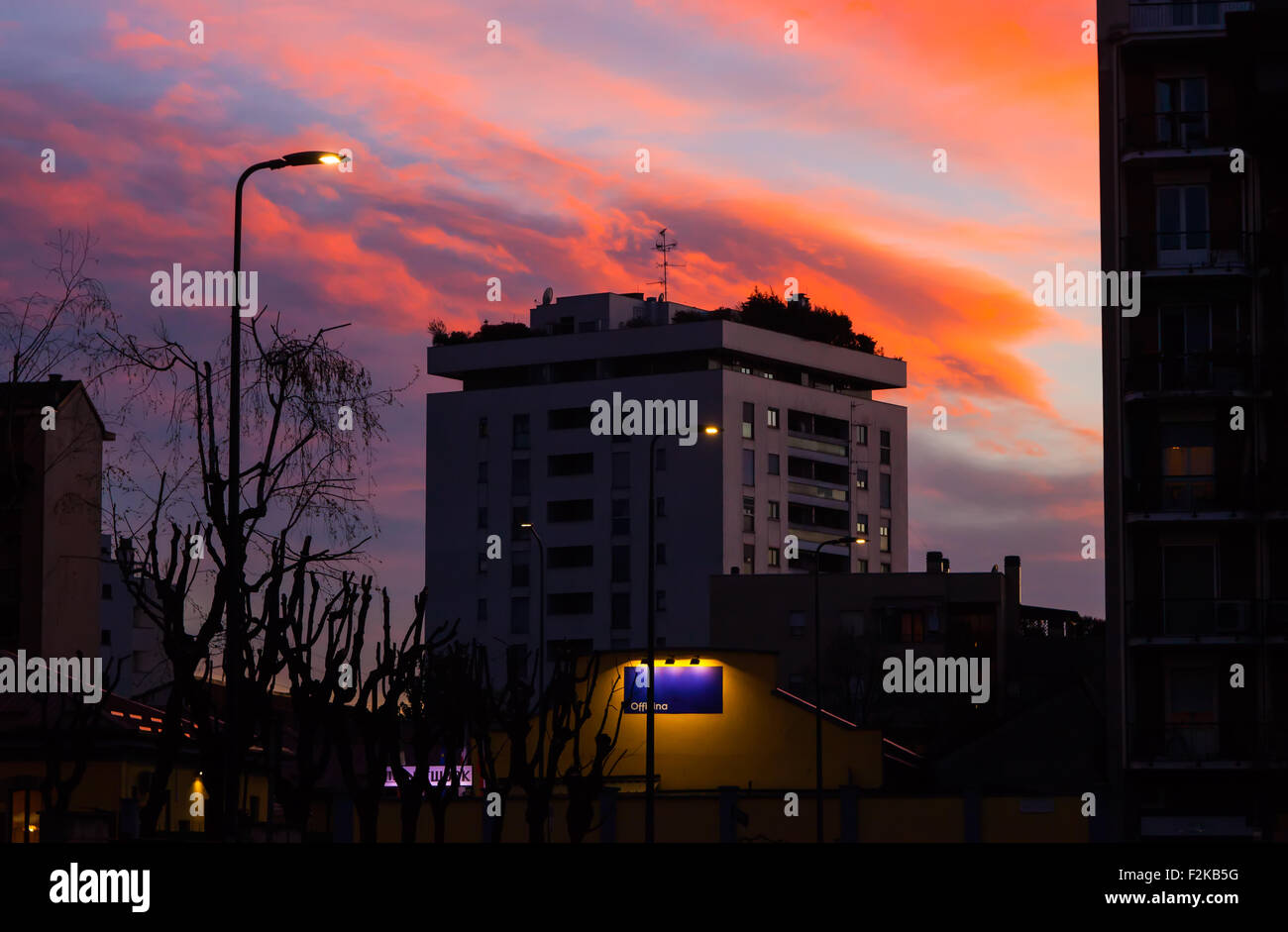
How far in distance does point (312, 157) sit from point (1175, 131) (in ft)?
110

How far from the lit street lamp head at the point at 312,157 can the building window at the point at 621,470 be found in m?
112

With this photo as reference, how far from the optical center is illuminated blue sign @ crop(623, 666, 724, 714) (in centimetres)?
6334

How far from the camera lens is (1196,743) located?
164 feet

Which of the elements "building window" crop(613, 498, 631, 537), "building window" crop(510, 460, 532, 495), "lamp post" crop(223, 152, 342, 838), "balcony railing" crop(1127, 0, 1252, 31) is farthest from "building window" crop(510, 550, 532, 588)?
"lamp post" crop(223, 152, 342, 838)

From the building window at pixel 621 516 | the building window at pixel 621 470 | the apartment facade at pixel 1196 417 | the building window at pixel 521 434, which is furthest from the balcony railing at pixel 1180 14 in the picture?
the building window at pixel 521 434

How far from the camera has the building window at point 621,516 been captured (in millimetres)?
137250

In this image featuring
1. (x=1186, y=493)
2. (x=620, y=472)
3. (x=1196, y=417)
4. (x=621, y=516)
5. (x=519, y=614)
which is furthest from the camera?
(x=519, y=614)

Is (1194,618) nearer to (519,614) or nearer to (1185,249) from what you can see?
(1185,249)

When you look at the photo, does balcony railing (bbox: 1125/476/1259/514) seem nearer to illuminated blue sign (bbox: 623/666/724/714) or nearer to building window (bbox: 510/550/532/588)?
illuminated blue sign (bbox: 623/666/724/714)

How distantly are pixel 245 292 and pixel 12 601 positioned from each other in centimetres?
5934

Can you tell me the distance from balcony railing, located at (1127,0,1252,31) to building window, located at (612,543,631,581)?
86787 millimetres

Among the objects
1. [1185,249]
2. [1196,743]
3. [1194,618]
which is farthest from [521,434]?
[1196,743]
